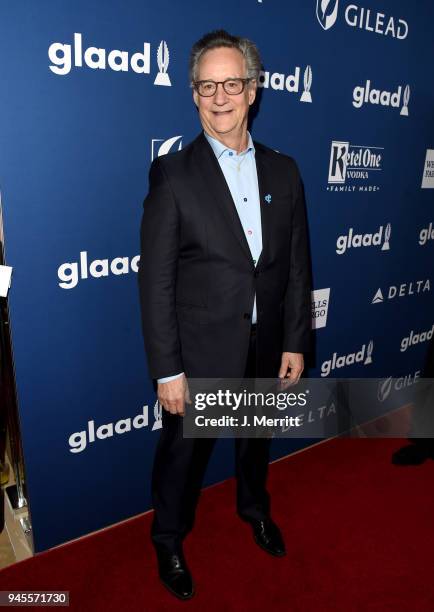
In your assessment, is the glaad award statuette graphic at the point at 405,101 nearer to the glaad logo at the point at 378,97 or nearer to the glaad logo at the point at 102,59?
the glaad logo at the point at 378,97

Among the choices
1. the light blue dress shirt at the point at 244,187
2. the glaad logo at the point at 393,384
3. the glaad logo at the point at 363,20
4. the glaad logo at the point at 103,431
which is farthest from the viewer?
the glaad logo at the point at 393,384

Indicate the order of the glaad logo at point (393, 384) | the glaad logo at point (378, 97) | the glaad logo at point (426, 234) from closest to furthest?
the glaad logo at point (378, 97), the glaad logo at point (426, 234), the glaad logo at point (393, 384)

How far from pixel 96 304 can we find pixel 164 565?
112cm

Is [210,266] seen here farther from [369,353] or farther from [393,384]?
[393,384]

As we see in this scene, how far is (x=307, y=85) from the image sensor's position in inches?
90.7

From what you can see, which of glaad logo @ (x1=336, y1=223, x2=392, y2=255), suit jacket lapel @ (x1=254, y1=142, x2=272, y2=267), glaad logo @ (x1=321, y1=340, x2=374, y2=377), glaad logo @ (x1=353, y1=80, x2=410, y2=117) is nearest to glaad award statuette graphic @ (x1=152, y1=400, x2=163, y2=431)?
suit jacket lapel @ (x1=254, y1=142, x2=272, y2=267)

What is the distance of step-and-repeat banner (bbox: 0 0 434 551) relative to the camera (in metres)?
1.72

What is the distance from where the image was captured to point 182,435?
6.34ft

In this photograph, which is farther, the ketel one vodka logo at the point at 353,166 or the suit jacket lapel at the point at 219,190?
the ketel one vodka logo at the point at 353,166

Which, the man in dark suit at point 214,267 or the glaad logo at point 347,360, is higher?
the man in dark suit at point 214,267

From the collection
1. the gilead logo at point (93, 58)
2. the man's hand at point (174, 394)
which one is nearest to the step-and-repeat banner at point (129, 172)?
the gilead logo at point (93, 58)

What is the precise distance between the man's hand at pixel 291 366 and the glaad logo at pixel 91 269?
2.42 feet

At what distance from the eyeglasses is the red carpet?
193cm

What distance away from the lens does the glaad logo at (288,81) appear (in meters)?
2.16
